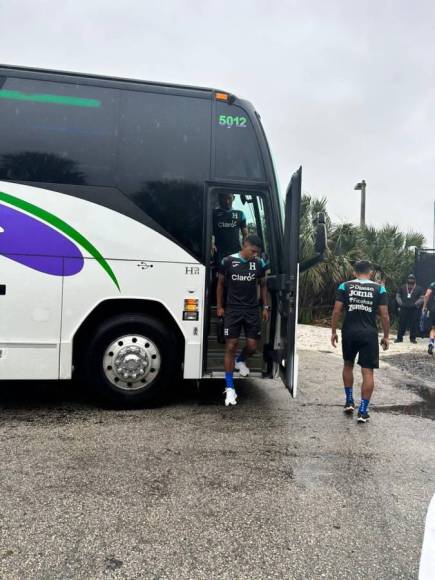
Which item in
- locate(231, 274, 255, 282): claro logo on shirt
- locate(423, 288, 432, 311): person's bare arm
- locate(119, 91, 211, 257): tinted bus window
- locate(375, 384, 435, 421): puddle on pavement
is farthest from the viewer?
locate(423, 288, 432, 311): person's bare arm

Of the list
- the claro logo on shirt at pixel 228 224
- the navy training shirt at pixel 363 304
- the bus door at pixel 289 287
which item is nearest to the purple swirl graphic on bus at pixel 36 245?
the claro logo on shirt at pixel 228 224

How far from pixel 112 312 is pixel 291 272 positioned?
78.3 inches

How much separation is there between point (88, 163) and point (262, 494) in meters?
3.58

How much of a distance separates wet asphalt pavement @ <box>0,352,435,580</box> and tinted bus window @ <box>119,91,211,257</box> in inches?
78.8

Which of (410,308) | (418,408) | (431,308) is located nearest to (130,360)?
(418,408)

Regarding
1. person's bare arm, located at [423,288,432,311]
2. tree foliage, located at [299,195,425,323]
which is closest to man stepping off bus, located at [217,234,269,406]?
person's bare arm, located at [423,288,432,311]

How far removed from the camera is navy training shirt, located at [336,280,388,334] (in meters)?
4.95

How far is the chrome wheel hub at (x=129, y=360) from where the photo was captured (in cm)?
486

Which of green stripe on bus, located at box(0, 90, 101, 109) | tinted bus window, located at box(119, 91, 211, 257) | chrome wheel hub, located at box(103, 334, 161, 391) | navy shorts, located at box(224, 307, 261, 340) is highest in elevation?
green stripe on bus, located at box(0, 90, 101, 109)

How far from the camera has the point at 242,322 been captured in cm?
512

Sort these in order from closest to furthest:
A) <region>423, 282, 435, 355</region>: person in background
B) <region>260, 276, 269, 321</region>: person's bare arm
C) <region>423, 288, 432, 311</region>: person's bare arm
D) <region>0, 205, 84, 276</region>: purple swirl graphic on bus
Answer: <region>0, 205, 84, 276</region>: purple swirl graphic on bus → <region>260, 276, 269, 321</region>: person's bare arm → <region>423, 282, 435, 355</region>: person in background → <region>423, 288, 432, 311</region>: person's bare arm

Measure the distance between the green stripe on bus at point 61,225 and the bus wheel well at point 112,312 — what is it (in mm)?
298

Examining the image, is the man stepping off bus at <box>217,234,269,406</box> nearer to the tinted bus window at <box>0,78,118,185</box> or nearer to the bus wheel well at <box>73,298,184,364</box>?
the bus wheel well at <box>73,298,184,364</box>

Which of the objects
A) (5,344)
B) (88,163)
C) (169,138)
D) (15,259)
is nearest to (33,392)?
(5,344)
